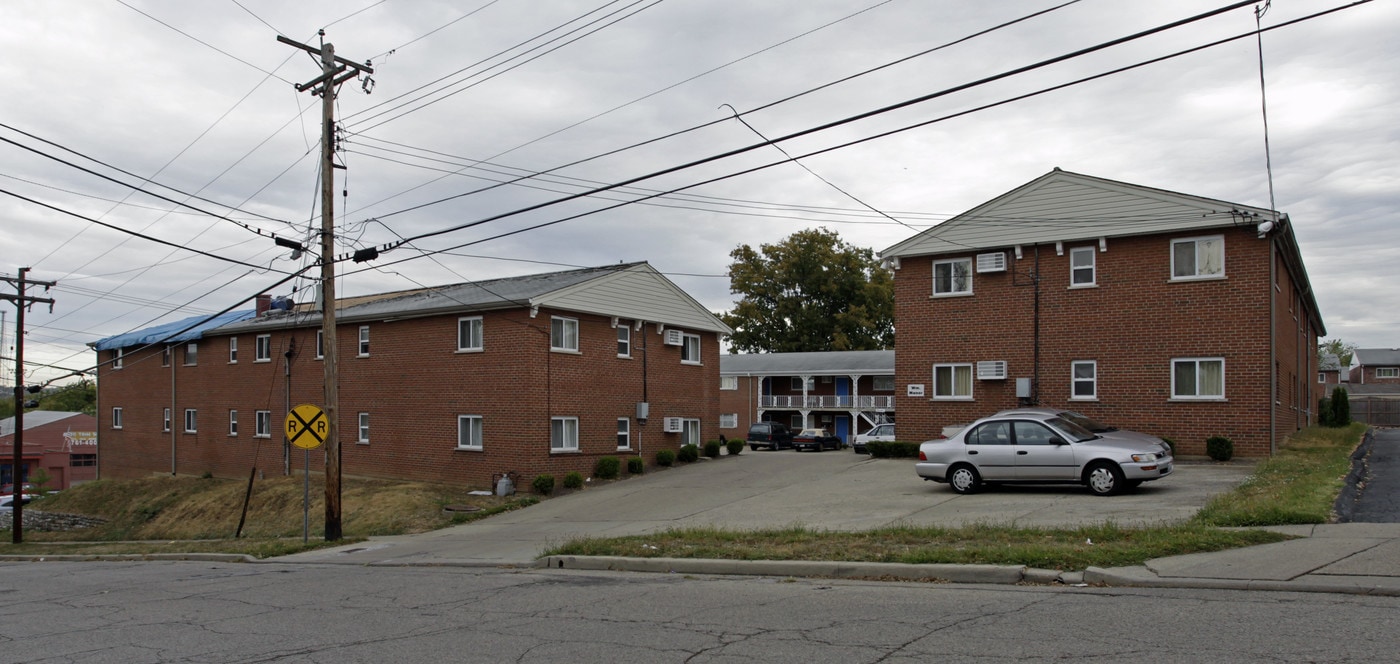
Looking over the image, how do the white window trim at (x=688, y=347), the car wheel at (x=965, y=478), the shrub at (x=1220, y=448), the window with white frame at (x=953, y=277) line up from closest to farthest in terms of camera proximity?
1. the car wheel at (x=965, y=478)
2. the shrub at (x=1220, y=448)
3. the window with white frame at (x=953, y=277)
4. the white window trim at (x=688, y=347)

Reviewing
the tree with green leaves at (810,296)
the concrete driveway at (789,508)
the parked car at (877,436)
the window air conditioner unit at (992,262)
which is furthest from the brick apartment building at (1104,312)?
the tree with green leaves at (810,296)

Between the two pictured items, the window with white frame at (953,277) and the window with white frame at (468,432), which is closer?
the window with white frame at (953,277)

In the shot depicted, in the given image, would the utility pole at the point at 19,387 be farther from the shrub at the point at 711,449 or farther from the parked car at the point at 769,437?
the parked car at the point at 769,437

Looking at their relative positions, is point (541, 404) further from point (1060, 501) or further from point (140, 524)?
point (140, 524)

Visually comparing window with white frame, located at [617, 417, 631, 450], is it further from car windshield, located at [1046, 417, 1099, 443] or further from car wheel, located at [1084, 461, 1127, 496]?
car wheel, located at [1084, 461, 1127, 496]

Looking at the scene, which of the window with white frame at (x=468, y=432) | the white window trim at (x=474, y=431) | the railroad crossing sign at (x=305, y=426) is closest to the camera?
the railroad crossing sign at (x=305, y=426)

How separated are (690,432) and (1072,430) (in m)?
17.1

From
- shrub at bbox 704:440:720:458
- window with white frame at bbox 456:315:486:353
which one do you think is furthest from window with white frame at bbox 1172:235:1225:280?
window with white frame at bbox 456:315:486:353

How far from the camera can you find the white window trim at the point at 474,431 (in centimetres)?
2710

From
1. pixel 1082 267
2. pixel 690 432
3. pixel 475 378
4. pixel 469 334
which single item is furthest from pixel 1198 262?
pixel 469 334

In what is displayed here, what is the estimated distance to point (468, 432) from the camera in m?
27.7

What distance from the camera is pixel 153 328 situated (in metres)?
44.5

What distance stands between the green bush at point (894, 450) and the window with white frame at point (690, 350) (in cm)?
789

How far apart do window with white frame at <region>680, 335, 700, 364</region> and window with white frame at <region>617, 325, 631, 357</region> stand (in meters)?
2.95
